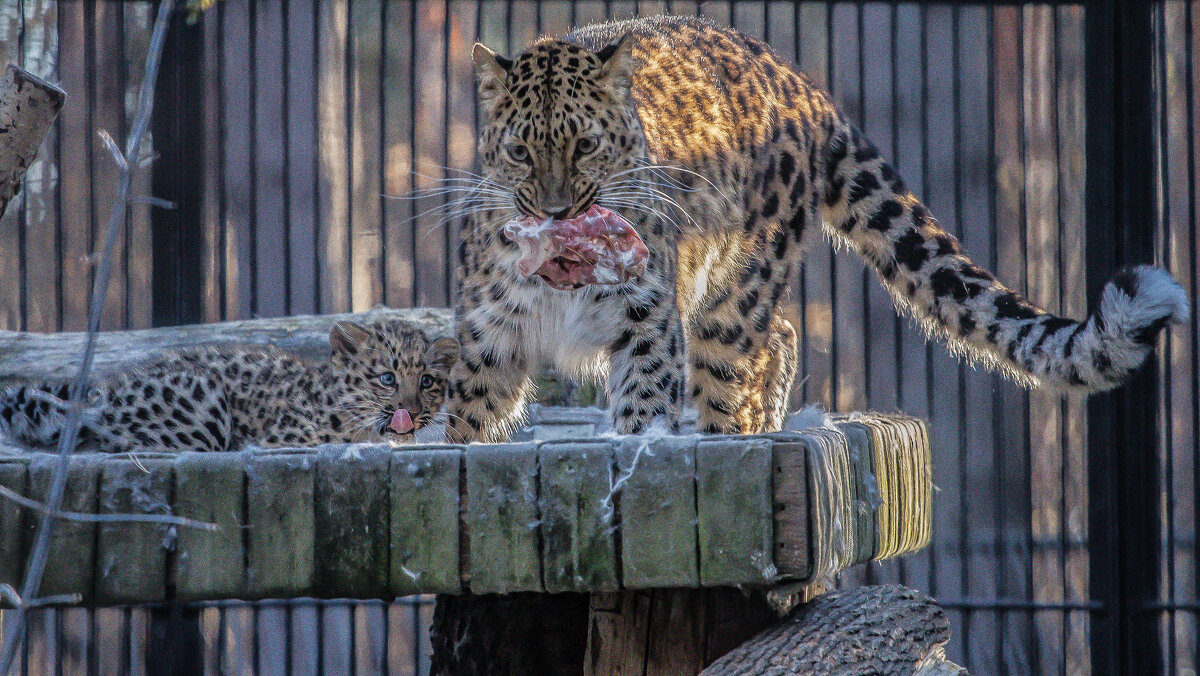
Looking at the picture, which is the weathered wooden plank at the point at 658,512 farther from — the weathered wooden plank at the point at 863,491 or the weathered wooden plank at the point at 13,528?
the weathered wooden plank at the point at 13,528

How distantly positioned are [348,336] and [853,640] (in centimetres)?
191

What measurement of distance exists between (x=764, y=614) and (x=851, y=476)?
17.3 inches

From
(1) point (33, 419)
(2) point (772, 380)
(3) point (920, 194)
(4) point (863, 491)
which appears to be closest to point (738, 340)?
(2) point (772, 380)

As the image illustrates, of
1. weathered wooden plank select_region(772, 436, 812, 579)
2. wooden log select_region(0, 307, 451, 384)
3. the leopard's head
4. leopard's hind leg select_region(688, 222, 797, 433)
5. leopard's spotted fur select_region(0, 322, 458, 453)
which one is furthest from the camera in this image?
wooden log select_region(0, 307, 451, 384)

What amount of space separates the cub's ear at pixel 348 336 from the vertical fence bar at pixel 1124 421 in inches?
127

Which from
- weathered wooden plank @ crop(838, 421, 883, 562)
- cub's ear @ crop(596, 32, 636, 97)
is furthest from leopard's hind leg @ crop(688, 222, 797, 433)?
weathered wooden plank @ crop(838, 421, 883, 562)

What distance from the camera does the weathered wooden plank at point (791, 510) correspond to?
2490 mm

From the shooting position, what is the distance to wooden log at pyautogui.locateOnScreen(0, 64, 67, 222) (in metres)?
2.67

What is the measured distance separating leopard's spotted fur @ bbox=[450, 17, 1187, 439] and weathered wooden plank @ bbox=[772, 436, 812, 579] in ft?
3.43

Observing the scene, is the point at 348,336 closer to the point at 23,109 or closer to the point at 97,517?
the point at 23,109

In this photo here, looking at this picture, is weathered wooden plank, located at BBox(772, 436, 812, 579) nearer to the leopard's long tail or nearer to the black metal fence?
the leopard's long tail

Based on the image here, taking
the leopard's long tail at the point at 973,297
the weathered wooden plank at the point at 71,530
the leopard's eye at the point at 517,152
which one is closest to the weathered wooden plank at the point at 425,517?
the weathered wooden plank at the point at 71,530

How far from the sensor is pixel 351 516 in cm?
262

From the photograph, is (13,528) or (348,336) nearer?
(13,528)
